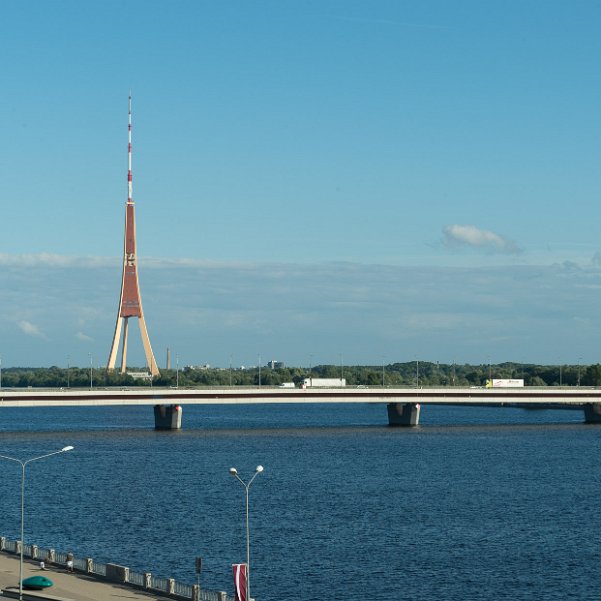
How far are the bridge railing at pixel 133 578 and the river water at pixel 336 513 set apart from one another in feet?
20.9

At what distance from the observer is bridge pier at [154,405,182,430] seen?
18862 cm

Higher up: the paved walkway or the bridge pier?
the bridge pier

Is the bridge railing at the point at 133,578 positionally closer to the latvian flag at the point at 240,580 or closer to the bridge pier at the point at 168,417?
the latvian flag at the point at 240,580

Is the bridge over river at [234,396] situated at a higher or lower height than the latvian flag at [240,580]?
higher

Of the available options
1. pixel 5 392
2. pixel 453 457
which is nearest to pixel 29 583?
pixel 453 457

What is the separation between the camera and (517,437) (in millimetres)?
178125

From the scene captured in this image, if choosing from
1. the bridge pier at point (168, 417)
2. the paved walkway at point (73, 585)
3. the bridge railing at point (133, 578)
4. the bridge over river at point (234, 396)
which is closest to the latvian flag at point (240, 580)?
the bridge railing at point (133, 578)

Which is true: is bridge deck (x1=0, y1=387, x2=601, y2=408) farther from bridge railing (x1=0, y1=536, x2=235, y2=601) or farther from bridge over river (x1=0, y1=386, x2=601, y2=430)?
bridge railing (x1=0, y1=536, x2=235, y2=601)

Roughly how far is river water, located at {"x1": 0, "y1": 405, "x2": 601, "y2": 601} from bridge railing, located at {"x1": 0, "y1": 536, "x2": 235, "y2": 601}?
251 inches

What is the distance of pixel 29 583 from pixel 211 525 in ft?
104

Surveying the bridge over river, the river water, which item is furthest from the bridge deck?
the river water

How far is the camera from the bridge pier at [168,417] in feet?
619

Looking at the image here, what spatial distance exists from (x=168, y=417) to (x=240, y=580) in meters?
137

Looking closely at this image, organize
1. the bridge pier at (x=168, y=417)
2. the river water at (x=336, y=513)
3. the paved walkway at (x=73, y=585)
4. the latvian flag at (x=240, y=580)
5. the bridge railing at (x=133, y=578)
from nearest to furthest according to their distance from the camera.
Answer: the latvian flag at (x=240, y=580)
the bridge railing at (x=133, y=578)
the paved walkway at (x=73, y=585)
the river water at (x=336, y=513)
the bridge pier at (x=168, y=417)
